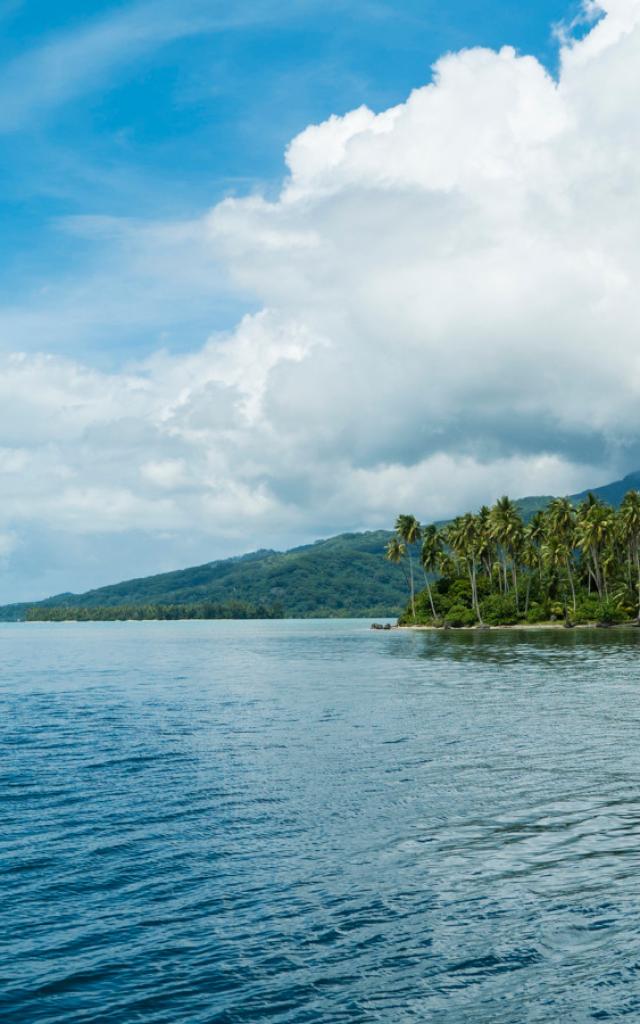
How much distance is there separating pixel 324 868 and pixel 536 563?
153 meters

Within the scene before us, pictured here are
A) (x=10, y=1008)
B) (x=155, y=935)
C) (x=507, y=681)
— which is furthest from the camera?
(x=507, y=681)

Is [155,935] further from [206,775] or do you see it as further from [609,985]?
[206,775]

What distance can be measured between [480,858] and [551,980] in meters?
6.67

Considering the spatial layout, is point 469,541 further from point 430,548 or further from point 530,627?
point 530,627

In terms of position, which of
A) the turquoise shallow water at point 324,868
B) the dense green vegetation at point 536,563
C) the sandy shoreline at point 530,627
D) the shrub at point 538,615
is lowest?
the sandy shoreline at point 530,627

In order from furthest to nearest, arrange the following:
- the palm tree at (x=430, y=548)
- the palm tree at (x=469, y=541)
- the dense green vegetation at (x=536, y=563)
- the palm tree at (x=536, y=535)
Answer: the palm tree at (x=430, y=548)
the palm tree at (x=536, y=535)
the palm tree at (x=469, y=541)
the dense green vegetation at (x=536, y=563)

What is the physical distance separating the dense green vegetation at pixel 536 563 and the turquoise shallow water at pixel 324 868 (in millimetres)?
104997

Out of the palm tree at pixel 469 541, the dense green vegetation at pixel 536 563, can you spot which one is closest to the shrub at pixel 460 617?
the dense green vegetation at pixel 536 563

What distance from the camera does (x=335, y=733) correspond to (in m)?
41.2

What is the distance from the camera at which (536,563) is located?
16675 cm

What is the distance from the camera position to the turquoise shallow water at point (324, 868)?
44.8 feet

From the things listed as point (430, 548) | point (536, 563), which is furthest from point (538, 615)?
point (430, 548)

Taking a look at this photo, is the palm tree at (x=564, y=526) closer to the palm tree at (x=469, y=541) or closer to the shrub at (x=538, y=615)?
the shrub at (x=538, y=615)

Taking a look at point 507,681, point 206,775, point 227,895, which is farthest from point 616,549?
point 227,895
